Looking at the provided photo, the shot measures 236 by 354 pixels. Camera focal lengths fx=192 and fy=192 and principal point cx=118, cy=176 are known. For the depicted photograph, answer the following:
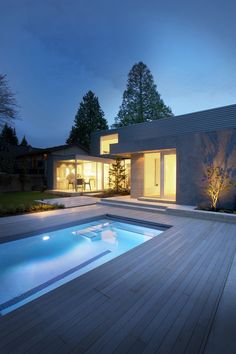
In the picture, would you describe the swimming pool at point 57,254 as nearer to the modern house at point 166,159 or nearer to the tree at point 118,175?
the modern house at point 166,159

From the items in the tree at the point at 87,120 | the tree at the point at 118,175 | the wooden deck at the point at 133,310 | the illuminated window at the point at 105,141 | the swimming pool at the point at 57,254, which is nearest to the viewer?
the wooden deck at the point at 133,310

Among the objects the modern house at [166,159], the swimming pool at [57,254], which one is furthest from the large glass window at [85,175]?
the swimming pool at [57,254]

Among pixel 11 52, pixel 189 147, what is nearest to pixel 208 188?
pixel 189 147

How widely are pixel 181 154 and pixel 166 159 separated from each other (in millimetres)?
1285

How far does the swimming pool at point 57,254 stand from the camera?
3.15 metres

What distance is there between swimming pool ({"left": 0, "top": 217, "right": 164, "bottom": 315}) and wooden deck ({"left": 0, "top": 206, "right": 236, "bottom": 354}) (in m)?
0.91

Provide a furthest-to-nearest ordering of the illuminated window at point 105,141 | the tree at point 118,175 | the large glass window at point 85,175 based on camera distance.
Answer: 1. the illuminated window at point 105,141
2. the large glass window at point 85,175
3. the tree at point 118,175

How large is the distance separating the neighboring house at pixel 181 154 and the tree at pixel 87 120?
1341cm

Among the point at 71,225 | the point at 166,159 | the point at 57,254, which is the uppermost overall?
the point at 166,159

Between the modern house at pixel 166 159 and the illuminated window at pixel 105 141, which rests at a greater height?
the illuminated window at pixel 105 141

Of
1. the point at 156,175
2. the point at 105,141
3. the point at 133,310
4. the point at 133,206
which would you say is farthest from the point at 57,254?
the point at 105,141

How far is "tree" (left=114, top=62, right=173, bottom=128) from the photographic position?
21781mm

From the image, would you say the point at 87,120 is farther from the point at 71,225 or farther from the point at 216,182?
the point at 71,225

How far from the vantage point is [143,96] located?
21922mm
